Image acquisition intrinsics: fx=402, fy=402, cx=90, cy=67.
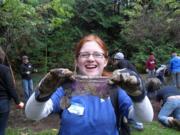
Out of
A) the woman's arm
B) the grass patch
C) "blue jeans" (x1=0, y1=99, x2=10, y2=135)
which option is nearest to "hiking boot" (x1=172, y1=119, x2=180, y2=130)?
the grass patch

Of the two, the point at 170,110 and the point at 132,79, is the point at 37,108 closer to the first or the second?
the point at 132,79

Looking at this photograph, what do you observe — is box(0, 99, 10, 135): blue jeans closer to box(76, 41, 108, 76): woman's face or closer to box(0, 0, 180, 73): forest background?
box(76, 41, 108, 76): woman's face

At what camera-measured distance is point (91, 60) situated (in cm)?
265

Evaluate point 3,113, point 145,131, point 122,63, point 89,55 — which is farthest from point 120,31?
point 89,55

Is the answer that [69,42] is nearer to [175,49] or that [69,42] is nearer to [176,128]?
→ [175,49]

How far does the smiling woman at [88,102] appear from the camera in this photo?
2486 mm

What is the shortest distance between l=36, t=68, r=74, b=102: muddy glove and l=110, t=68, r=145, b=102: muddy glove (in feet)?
0.90

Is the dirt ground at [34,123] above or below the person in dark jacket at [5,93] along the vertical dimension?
below

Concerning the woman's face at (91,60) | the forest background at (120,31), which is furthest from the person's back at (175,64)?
the woman's face at (91,60)

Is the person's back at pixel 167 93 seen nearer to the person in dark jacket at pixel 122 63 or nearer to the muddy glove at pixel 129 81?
the person in dark jacket at pixel 122 63

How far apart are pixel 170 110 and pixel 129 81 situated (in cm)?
620

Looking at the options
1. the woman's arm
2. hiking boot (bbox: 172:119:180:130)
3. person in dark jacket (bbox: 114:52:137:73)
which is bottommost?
hiking boot (bbox: 172:119:180:130)

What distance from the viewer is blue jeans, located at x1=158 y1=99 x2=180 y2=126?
26.9 feet

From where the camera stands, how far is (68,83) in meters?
2.51
